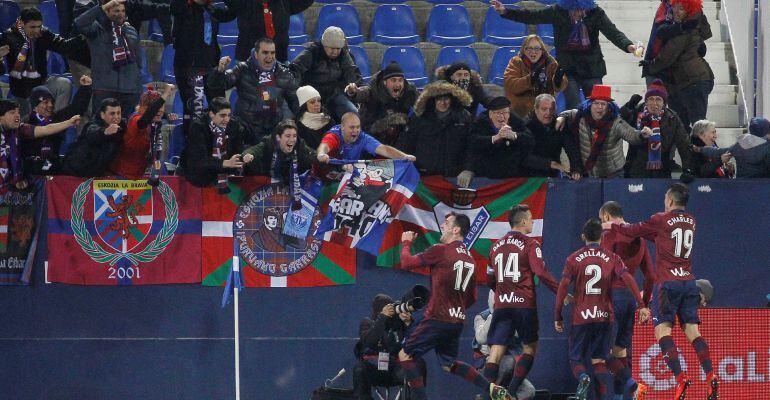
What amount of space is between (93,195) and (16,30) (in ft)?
7.49

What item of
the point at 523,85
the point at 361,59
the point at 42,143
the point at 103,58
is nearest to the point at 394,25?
the point at 361,59

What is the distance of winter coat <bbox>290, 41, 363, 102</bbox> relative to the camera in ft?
53.1

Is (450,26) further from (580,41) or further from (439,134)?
(439,134)

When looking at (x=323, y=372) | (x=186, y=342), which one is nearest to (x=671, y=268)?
(x=323, y=372)

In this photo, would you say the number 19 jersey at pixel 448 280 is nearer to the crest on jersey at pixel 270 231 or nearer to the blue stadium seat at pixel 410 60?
the crest on jersey at pixel 270 231

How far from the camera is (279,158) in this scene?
15109 millimetres

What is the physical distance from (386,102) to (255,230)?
2008 millimetres

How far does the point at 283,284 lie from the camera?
610 inches

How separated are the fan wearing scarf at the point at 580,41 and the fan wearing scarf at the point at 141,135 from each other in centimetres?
418

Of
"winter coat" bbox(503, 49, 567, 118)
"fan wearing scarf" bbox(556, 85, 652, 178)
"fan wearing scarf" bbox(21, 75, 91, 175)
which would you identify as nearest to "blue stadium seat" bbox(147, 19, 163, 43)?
"fan wearing scarf" bbox(21, 75, 91, 175)

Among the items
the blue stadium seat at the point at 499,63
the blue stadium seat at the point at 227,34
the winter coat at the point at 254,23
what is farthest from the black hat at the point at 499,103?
the blue stadium seat at the point at 227,34

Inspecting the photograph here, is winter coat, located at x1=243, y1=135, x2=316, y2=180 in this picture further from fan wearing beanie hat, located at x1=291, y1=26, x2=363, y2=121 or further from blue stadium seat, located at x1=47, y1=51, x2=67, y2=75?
blue stadium seat, located at x1=47, y1=51, x2=67, y2=75

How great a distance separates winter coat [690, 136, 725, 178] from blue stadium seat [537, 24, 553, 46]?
13.3 feet

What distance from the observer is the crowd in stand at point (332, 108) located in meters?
15.1
